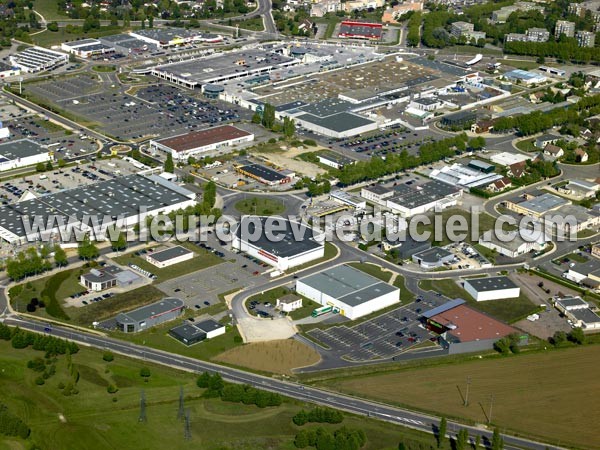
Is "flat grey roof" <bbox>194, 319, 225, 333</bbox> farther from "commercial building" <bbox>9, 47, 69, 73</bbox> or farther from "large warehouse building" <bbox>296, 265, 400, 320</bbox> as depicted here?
"commercial building" <bbox>9, 47, 69, 73</bbox>

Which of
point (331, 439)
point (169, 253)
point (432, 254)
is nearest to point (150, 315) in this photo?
point (169, 253)

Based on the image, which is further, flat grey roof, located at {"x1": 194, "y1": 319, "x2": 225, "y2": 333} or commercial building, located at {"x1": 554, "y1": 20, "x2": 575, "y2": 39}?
commercial building, located at {"x1": 554, "y1": 20, "x2": 575, "y2": 39}

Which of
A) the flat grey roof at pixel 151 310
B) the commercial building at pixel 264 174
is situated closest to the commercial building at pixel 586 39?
the commercial building at pixel 264 174

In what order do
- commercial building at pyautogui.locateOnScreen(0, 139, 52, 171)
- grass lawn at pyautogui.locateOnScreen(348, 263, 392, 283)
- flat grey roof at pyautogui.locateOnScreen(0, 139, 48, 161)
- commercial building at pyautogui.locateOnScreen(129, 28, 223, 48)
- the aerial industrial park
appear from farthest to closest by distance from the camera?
1. commercial building at pyautogui.locateOnScreen(129, 28, 223, 48)
2. flat grey roof at pyautogui.locateOnScreen(0, 139, 48, 161)
3. commercial building at pyautogui.locateOnScreen(0, 139, 52, 171)
4. grass lawn at pyautogui.locateOnScreen(348, 263, 392, 283)
5. the aerial industrial park

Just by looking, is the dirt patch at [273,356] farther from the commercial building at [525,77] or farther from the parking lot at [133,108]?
the commercial building at [525,77]

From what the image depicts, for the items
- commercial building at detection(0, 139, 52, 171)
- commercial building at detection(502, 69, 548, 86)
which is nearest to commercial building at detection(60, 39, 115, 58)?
commercial building at detection(0, 139, 52, 171)

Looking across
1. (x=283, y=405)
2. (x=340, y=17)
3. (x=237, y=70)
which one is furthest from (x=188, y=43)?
(x=283, y=405)
